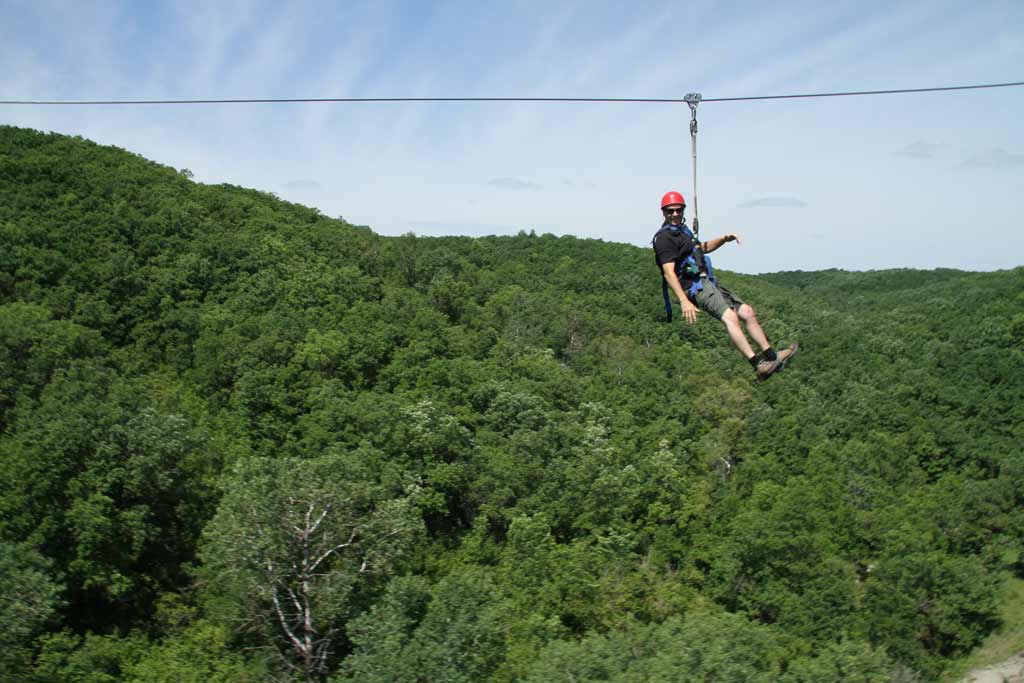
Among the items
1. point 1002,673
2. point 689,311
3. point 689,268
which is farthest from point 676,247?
point 1002,673

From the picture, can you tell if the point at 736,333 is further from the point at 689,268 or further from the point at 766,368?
the point at 689,268

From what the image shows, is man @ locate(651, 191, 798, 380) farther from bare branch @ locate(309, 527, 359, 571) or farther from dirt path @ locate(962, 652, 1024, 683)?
dirt path @ locate(962, 652, 1024, 683)

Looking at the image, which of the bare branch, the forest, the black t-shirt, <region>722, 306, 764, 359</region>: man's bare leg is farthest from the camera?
the bare branch

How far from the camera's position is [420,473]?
27781 mm

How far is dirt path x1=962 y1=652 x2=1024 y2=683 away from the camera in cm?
2609

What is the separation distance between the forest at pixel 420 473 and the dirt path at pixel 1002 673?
1004 mm

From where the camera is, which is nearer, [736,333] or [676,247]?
[736,333]

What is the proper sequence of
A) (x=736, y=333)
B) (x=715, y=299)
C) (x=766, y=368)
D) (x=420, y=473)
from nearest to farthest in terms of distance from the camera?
(x=736, y=333) → (x=766, y=368) → (x=715, y=299) → (x=420, y=473)

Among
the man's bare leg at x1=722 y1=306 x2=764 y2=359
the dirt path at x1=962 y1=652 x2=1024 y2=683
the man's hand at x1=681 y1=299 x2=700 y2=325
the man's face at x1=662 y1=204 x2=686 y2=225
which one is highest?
→ the man's face at x1=662 y1=204 x2=686 y2=225

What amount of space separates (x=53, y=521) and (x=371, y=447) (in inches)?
400

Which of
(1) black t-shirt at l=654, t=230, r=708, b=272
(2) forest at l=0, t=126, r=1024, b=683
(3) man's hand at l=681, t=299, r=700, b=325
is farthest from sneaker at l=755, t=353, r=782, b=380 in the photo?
(2) forest at l=0, t=126, r=1024, b=683

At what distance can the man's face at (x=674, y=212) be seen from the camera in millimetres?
8844

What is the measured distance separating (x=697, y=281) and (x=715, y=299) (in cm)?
44

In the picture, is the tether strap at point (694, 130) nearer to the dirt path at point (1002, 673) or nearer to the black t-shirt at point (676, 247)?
the black t-shirt at point (676, 247)
